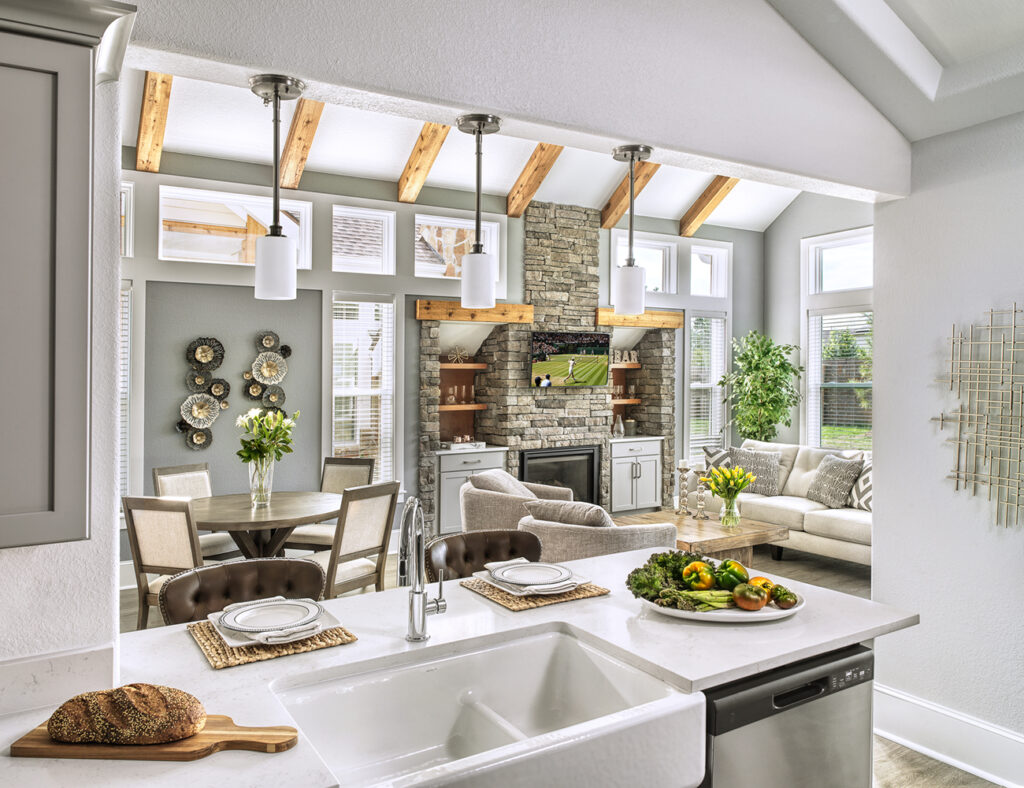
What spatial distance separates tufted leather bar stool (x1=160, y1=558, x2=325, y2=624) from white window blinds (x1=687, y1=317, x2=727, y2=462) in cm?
624

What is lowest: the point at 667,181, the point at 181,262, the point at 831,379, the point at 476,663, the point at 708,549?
the point at 708,549

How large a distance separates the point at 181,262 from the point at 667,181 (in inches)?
173

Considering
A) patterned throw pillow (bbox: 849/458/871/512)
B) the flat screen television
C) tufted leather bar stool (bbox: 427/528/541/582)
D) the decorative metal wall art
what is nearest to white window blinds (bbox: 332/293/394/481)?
the decorative metal wall art

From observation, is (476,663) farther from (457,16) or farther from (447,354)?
(447,354)

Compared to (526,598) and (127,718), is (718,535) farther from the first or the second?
(127,718)

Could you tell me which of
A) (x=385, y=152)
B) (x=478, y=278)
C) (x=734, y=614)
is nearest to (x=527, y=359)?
(x=385, y=152)

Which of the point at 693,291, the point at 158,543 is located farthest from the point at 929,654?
the point at 693,291

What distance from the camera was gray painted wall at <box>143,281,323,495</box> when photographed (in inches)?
209

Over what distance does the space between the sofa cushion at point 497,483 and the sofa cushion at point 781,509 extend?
7.82 feet

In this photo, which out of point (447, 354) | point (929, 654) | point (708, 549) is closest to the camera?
point (929, 654)

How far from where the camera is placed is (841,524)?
5.52m

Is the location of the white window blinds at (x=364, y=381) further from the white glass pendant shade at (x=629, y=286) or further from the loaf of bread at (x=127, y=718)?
the loaf of bread at (x=127, y=718)

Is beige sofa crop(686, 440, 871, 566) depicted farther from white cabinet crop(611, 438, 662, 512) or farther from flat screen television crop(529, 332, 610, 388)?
flat screen television crop(529, 332, 610, 388)

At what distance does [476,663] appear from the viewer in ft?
5.93
